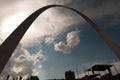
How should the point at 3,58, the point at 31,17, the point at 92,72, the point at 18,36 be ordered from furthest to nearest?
1. the point at 92,72
2. the point at 31,17
3. the point at 18,36
4. the point at 3,58

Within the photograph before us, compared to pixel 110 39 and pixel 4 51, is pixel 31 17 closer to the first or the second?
pixel 4 51

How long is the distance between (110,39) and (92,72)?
900 inches

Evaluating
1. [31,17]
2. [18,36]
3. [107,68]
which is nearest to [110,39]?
[31,17]

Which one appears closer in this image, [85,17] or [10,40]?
[10,40]

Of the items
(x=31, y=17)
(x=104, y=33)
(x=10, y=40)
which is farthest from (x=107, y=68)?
(x=10, y=40)

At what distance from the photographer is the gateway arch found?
699 inches

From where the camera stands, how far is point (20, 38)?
2208 centimetres

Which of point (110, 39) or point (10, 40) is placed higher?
point (110, 39)

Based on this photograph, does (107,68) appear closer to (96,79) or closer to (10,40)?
(96,79)

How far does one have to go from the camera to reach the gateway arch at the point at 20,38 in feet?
58.3

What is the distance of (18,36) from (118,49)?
49.2 ft

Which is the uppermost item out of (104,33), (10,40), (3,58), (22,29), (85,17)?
(85,17)

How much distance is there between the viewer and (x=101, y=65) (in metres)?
49.9

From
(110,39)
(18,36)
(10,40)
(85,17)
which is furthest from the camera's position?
(85,17)
